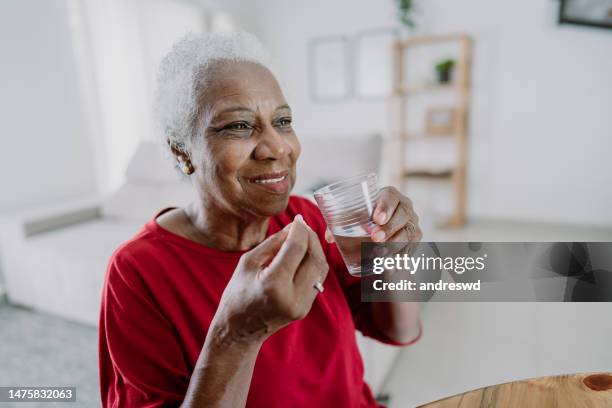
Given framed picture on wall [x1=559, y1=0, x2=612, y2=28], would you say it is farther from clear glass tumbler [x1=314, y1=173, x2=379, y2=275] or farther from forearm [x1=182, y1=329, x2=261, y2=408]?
forearm [x1=182, y1=329, x2=261, y2=408]

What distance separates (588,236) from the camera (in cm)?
335


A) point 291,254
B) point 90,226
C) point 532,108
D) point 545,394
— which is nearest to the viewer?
point 291,254

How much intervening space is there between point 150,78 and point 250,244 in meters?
3.48

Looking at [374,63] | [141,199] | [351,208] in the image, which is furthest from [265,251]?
[374,63]

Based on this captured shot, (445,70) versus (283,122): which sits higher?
(445,70)

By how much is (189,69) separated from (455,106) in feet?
11.8

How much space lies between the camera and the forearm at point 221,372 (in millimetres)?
529

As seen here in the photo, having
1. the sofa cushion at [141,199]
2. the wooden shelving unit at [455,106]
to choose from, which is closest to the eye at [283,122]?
the sofa cushion at [141,199]

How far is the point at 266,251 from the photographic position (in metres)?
0.51

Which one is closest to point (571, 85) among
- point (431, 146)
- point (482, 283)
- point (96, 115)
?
point (431, 146)

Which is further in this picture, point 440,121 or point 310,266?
point 440,121

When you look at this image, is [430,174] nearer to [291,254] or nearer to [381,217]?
[381,217]

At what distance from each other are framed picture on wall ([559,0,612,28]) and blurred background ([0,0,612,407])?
0.4 inches

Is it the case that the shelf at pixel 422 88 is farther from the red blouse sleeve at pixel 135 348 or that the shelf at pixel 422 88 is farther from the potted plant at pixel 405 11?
the red blouse sleeve at pixel 135 348
